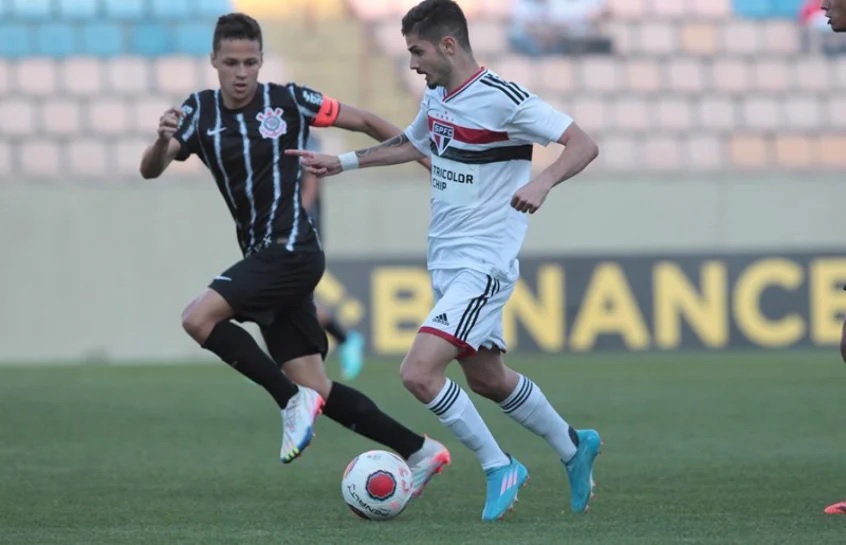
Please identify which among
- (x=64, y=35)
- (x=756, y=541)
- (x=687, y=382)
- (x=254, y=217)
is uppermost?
(x=64, y=35)

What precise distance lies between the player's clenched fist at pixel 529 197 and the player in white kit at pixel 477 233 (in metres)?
0.16

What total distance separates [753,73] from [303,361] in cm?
1107

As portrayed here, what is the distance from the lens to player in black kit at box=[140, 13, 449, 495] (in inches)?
251

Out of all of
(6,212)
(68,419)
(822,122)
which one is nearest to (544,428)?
(68,419)

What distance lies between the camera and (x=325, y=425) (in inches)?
367

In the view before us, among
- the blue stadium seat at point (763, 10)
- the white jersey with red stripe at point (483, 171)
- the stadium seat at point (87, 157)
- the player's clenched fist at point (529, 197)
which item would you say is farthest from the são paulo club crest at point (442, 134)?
the blue stadium seat at point (763, 10)

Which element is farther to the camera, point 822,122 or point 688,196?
point 822,122

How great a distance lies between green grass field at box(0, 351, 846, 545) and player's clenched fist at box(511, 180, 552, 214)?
3.36 ft

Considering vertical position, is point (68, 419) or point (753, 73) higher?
point (753, 73)

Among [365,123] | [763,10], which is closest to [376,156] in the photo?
[365,123]

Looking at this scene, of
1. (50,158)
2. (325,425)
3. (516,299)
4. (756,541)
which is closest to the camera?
(756,541)

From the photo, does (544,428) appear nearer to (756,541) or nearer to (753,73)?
(756,541)

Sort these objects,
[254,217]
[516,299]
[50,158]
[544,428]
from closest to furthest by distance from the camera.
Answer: [544,428] < [254,217] < [516,299] < [50,158]

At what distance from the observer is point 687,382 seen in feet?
38.9
